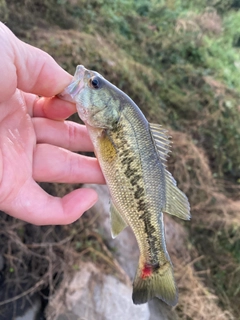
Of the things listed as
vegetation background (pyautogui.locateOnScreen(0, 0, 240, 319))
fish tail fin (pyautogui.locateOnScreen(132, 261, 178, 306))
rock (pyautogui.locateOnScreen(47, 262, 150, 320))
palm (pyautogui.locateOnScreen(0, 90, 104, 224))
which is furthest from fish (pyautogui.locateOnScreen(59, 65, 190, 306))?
vegetation background (pyautogui.locateOnScreen(0, 0, 240, 319))

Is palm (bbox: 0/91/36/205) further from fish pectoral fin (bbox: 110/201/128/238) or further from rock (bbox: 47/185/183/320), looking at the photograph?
rock (bbox: 47/185/183/320)

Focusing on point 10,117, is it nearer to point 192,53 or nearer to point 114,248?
point 114,248

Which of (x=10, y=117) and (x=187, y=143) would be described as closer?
(x=10, y=117)

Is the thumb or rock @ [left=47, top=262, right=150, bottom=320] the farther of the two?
rock @ [left=47, top=262, right=150, bottom=320]

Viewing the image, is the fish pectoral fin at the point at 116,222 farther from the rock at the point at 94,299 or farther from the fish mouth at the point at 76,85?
the rock at the point at 94,299

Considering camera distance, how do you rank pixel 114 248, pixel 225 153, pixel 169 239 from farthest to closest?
pixel 225 153, pixel 169 239, pixel 114 248

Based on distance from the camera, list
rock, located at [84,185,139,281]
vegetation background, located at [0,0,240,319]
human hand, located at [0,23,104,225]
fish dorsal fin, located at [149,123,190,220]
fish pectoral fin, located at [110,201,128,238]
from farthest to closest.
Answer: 1. rock, located at [84,185,139,281]
2. vegetation background, located at [0,0,240,319]
3. fish pectoral fin, located at [110,201,128,238]
4. fish dorsal fin, located at [149,123,190,220]
5. human hand, located at [0,23,104,225]

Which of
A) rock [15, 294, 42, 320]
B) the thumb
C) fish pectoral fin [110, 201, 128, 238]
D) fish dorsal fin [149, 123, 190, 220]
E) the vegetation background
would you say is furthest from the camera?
the vegetation background

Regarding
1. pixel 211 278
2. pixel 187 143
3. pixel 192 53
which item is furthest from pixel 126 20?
pixel 211 278
